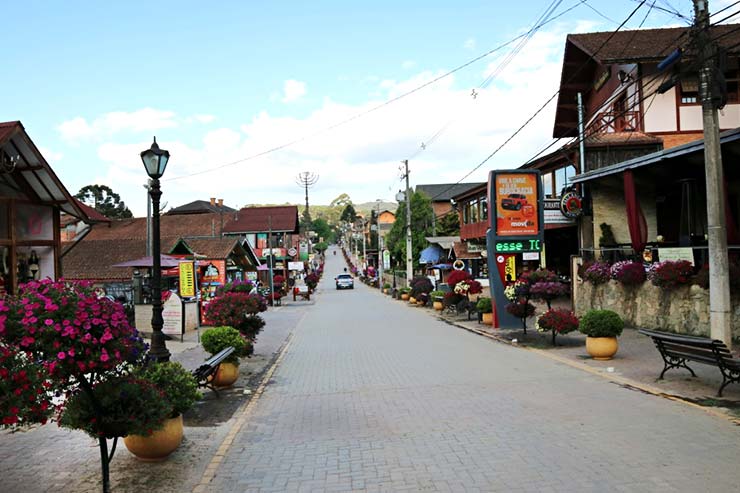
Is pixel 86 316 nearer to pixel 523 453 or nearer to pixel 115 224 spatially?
pixel 523 453

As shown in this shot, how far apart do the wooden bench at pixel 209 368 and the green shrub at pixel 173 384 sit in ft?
6.09

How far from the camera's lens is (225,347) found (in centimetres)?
1162

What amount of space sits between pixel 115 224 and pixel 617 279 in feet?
164

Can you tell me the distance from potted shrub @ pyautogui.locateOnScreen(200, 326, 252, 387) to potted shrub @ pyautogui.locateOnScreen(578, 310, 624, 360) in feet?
23.0

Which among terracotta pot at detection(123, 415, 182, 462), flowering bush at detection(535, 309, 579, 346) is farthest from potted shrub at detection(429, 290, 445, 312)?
terracotta pot at detection(123, 415, 182, 462)

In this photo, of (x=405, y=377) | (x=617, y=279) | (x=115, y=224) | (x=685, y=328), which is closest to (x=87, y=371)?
Result: (x=405, y=377)

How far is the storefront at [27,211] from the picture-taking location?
41.6 feet

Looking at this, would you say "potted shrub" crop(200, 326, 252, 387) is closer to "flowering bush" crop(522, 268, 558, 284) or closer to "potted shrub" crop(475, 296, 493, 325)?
"flowering bush" crop(522, 268, 558, 284)

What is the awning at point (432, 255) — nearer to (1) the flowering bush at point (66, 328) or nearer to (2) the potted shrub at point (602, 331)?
(2) the potted shrub at point (602, 331)

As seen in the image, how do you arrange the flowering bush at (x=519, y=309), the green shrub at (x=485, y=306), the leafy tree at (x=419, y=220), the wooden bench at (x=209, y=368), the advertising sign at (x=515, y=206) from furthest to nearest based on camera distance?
the leafy tree at (x=419, y=220), the green shrub at (x=485, y=306), the advertising sign at (x=515, y=206), the flowering bush at (x=519, y=309), the wooden bench at (x=209, y=368)

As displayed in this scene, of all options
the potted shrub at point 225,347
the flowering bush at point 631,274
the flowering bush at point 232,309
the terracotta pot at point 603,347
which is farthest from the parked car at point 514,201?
the potted shrub at point 225,347

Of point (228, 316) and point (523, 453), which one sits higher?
point (228, 316)

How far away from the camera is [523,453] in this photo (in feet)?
21.1

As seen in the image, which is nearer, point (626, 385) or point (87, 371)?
point (87, 371)
